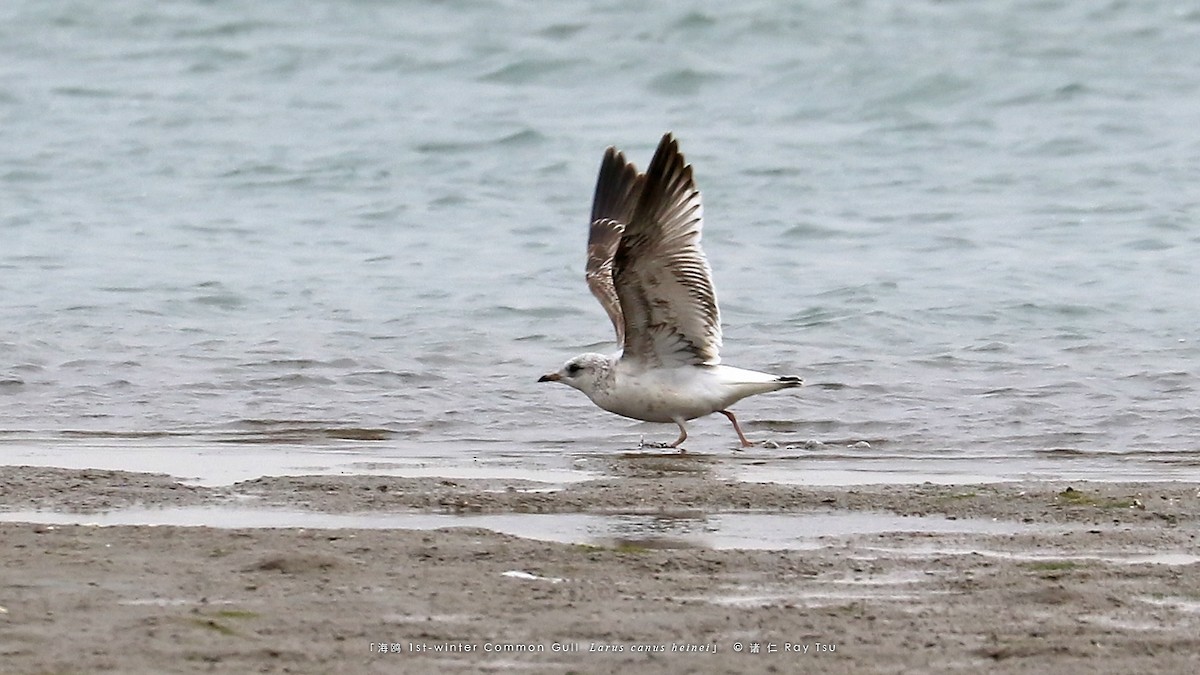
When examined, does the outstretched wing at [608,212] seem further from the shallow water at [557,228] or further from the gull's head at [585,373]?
the gull's head at [585,373]

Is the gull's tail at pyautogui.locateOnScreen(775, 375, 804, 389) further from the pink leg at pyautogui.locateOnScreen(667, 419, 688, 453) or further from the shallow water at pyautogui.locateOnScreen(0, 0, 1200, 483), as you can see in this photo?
the pink leg at pyautogui.locateOnScreen(667, 419, 688, 453)

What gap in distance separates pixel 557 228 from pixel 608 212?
4879 mm

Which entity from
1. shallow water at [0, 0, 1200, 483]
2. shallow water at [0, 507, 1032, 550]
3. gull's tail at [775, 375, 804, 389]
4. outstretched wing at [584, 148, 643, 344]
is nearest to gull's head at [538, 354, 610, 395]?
shallow water at [0, 0, 1200, 483]

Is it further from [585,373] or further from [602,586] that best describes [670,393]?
[602,586]

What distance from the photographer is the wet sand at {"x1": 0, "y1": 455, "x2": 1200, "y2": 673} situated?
4.44 metres

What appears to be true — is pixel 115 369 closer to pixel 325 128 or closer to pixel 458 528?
pixel 458 528

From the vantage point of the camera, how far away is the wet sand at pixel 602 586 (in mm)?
4441

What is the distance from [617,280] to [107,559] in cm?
420

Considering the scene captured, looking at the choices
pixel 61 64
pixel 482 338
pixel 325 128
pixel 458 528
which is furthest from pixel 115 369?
pixel 61 64

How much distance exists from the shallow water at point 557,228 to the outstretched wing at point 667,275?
0.48 meters

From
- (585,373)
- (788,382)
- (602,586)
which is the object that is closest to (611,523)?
(602,586)

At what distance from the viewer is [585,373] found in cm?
941

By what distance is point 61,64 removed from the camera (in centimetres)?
2394

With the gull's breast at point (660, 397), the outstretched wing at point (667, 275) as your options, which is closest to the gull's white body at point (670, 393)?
the gull's breast at point (660, 397)
